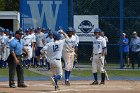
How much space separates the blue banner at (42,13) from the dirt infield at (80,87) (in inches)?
356

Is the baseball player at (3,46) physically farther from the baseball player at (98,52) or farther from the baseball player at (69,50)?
the baseball player at (98,52)

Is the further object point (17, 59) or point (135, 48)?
point (135, 48)

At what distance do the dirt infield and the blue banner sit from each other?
9.04 metres

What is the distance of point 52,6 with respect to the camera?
2972 centimetres

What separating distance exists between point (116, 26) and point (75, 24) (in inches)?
146

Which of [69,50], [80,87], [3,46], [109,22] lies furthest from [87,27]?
[80,87]

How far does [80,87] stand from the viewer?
1883cm

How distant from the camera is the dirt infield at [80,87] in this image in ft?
57.6

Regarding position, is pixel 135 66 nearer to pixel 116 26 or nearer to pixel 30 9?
pixel 116 26

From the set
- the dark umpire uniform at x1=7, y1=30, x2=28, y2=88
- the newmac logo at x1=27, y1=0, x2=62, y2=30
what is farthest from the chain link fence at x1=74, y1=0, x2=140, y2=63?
the dark umpire uniform at x1=7, y1=30, x2=28, y2=88

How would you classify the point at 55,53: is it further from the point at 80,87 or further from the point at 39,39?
the point at 39,39

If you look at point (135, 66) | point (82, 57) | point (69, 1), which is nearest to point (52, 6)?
point (69, 1)

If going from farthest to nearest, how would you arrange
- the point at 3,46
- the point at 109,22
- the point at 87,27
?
the point at 109,22 < the point at 87,27 < the point at 3,46

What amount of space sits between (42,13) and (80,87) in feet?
37.9
